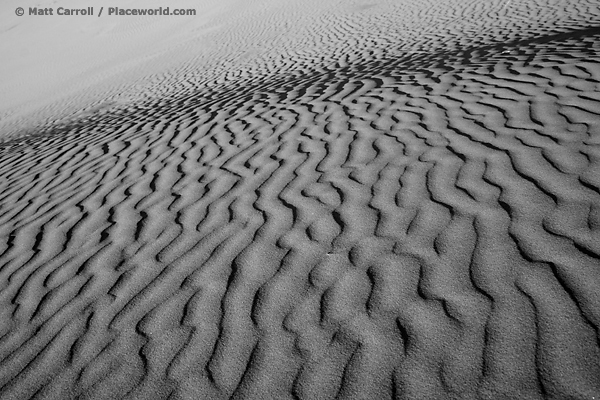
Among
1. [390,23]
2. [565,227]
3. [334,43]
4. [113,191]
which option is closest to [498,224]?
[565,227]

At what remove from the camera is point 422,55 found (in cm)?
695

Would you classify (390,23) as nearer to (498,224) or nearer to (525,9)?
(525,9)

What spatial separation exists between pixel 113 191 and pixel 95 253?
3.38 feet

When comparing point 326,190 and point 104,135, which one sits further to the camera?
point 104,135

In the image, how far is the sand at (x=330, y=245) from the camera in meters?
1.78

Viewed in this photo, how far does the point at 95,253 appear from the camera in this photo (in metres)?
2.87

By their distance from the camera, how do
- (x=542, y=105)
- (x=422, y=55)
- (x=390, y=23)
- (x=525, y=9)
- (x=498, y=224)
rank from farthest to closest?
(x=390, y=23) → (x=525, y=9) → (x=422, y=55) → (x=542, y=105) → (x=498, y=224)

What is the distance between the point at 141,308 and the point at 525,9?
10.5 metres

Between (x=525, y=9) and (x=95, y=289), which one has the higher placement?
(x=95, y=289)

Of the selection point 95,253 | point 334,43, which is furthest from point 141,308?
point 334,43

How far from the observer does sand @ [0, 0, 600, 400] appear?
1782 mm

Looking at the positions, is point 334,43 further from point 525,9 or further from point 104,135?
point 104,135

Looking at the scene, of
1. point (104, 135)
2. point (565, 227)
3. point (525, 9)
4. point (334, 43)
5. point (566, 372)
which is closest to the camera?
point (566, 372)

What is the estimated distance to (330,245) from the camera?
248 centimetres
